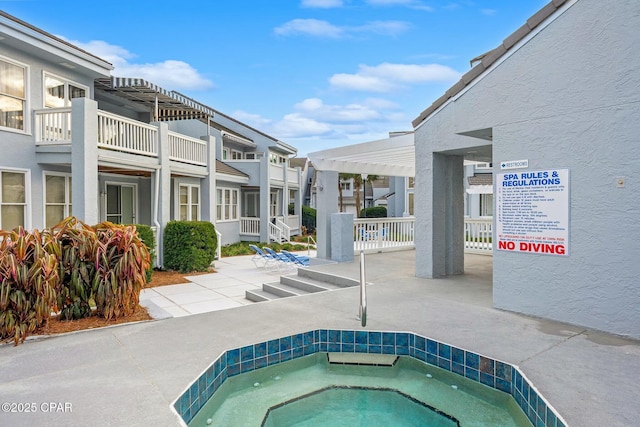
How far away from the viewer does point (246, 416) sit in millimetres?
4145

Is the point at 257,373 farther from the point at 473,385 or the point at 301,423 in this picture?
the point at 473,385

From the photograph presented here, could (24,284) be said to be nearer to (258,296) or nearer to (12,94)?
(258,296)

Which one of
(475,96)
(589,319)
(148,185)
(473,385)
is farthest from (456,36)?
(148,185)

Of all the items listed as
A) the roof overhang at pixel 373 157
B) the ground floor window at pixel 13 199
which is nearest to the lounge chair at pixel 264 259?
the roof overhang at pixel 373 157

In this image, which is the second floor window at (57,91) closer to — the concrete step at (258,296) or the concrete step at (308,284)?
the concrete step at (258,296)

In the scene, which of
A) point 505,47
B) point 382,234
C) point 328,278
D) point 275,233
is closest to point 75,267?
point 328,278

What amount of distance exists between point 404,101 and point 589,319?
735 inches

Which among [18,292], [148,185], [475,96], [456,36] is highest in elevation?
[456,36]

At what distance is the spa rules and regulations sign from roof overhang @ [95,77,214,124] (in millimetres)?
12310

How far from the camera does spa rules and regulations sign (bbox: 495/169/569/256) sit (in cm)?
591

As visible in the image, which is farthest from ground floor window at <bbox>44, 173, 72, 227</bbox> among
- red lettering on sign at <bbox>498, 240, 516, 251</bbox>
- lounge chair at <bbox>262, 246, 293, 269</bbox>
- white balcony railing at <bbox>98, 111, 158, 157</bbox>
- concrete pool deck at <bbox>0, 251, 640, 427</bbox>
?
red lettering on sign at <bbox>498, 240, 516, 251</bbox>

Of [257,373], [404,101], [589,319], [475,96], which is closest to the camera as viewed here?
[257,373]

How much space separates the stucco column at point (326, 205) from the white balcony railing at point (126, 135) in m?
6.30

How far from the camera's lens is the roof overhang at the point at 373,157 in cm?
988
